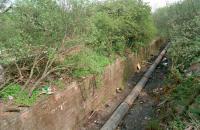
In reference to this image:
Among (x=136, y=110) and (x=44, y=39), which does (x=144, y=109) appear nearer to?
(x=136, y=110)

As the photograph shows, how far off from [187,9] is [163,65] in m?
3.70

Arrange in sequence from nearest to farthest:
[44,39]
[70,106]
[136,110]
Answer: [70,106] < [44,39] < [136,110]

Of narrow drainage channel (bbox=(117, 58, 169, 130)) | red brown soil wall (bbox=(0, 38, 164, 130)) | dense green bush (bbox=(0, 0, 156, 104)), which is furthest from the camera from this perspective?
narrow drainage channel (bbox=(117, 58, 169, 130))

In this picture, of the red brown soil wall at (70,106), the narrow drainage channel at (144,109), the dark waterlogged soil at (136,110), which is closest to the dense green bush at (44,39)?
the red brown soil wall at (70,106)

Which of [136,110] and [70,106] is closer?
[70,106]

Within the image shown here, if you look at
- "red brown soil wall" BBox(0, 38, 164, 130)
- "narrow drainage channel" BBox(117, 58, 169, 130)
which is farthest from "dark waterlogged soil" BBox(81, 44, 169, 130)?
"red brown soil wall" BBox(0, 38, 164, 130)

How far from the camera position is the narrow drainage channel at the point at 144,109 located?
27.7 ft

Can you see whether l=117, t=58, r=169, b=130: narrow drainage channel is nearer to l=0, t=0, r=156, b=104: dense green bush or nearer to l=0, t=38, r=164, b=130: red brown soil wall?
l=0, t=38, r=164, b=130: red brown soil wall

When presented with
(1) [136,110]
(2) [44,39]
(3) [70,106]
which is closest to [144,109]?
(1) [136,110]

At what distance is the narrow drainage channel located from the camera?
844 centimetres

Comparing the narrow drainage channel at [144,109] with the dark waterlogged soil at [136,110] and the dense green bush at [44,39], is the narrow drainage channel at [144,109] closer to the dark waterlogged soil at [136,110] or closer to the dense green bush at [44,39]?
the dark waterlogged soil at [136,110]

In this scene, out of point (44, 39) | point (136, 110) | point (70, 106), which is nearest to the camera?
point (70, 106)

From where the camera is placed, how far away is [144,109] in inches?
379

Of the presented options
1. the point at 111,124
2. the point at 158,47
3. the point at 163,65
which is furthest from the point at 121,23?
the point at 158,47
